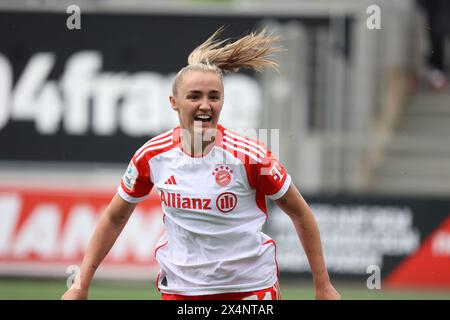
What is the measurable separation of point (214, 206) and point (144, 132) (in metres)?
8.14

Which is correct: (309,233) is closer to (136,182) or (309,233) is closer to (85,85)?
(136,182)

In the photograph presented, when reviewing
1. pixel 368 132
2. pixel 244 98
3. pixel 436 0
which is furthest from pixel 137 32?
pixel 436 0

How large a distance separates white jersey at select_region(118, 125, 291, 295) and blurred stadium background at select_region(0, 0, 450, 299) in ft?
24.4

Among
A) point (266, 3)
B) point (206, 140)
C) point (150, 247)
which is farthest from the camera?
point (266, 3)


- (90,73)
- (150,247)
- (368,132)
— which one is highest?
(90,73)

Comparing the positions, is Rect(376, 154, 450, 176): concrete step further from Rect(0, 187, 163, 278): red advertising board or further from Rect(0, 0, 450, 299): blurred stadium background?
Rect(0, 187, 163, 278): red advertising board

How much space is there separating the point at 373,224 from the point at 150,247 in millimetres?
2866

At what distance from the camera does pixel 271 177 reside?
18.8ft

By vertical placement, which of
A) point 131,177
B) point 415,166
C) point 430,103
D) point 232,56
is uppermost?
point 232,56

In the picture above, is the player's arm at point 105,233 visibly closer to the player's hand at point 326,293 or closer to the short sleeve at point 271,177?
the short sleeve at point 271,177

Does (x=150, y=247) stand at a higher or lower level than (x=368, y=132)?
lower

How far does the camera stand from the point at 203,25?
546 inches

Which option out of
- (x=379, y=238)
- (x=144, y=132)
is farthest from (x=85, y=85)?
(x=379, y=238)

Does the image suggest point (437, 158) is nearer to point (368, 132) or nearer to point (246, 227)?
point (368, 132)
